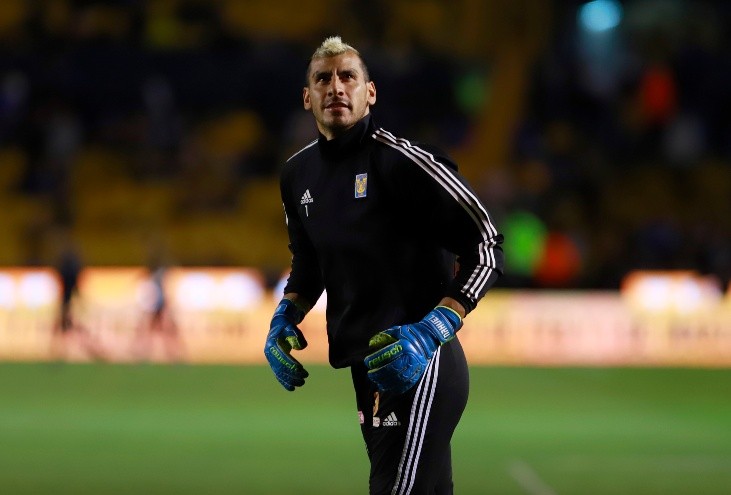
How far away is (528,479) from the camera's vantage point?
999 centimetres

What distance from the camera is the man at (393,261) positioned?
4.94 m

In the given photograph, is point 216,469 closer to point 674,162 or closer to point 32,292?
point 32,292

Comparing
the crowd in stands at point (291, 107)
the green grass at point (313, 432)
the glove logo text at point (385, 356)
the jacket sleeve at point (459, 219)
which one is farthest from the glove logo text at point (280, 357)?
the crowd in stands at point (291, 107)

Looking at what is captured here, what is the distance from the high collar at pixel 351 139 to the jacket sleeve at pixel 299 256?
35 cm

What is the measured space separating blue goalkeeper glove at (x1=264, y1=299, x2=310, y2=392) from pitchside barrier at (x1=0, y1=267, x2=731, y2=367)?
501 inches

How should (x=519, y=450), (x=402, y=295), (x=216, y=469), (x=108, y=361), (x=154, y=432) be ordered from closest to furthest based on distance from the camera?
(x=402, y=295) < (x=216, y=469) < (x=519, y=450) < (x=154, y=432) < (x=108, y=361)

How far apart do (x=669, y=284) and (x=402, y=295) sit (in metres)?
15.1

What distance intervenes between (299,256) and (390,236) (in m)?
0.77

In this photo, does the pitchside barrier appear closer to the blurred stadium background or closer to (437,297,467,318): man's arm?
the blurred stadium background

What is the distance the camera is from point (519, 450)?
1155 cm

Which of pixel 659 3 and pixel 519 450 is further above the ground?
pixel 659 3

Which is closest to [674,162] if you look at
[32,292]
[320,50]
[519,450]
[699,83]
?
[699,83]

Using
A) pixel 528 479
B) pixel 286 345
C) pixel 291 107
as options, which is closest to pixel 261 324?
pixel 291 107

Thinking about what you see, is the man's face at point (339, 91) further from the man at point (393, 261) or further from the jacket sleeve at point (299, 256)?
the jacket sleeve at point (299, 256)
